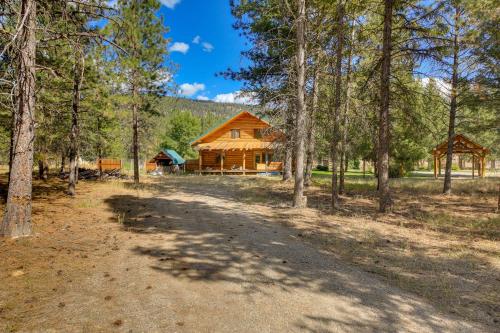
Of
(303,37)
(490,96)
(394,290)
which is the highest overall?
(303,37)

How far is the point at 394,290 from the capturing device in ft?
16.1

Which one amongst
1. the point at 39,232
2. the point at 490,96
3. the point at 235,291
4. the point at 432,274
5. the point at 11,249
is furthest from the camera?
the point at 490,96

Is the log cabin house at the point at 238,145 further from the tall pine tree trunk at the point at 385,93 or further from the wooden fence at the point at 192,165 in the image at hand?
the tall pine tree trunk at the point at 385,93

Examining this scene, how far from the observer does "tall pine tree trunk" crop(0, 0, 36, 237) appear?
6707 mm

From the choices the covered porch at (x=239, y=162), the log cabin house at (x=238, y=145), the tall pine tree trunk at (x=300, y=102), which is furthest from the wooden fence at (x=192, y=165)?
the tall pine tree trunk at (x=300, y=102)

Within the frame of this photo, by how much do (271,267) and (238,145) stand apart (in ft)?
91.6

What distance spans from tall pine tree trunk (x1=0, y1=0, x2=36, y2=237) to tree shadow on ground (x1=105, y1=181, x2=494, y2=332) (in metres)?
2.53

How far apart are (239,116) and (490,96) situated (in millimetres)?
23717

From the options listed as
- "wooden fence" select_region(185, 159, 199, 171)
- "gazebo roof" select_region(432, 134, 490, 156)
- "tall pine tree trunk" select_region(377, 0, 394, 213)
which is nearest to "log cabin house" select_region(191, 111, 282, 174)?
"wooden fence" select_region(185, 159, 199, 171)

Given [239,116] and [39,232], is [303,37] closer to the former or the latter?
[39,232]

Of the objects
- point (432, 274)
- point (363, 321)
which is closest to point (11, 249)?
point (363, 321)

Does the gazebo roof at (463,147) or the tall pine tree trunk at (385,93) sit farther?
the gazebo roof at (463,147)

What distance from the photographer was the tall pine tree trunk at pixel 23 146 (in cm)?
671

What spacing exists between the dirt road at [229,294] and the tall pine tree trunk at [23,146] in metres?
2.17
